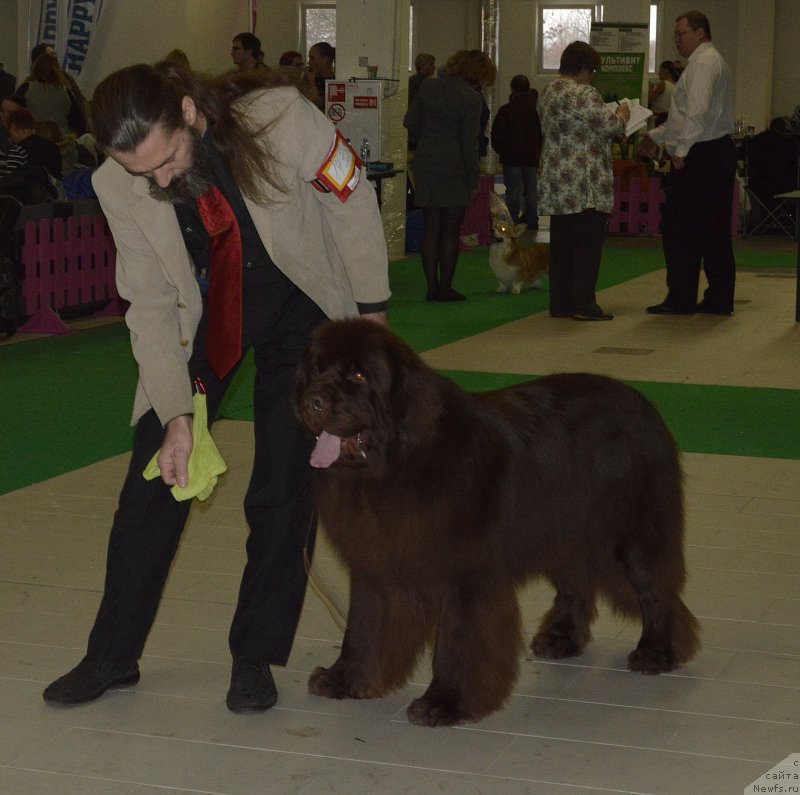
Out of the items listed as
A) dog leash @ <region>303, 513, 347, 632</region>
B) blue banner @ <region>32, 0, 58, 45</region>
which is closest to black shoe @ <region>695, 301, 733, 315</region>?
dog leash @ <region>303, 513, 347, 632</region>

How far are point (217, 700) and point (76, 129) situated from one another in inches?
378

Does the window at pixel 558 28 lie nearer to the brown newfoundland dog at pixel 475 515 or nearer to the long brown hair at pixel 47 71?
the long brown hair at pixel 47 71

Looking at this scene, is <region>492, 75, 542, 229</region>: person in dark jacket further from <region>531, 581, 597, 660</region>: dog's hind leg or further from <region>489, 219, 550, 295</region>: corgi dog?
→ <region>531, 581, 597, 660</region>: dog's hind leg

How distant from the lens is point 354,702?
306 centimetres

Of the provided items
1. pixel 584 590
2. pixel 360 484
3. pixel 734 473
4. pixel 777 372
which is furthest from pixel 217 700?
pixel 777 372

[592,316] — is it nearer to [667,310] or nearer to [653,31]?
[667,310]

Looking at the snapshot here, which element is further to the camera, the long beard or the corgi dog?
the corgi dog

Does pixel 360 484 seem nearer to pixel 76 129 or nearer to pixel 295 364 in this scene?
pixel 295 364

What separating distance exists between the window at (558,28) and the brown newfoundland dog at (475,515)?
2023cm

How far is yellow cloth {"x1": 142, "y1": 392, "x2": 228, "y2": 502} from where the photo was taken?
285 centimetres

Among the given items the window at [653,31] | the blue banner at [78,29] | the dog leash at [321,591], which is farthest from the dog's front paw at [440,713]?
the window at [653,31]

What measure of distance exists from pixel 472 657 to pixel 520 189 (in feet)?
44.5

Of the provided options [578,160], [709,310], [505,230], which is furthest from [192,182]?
[505,230]

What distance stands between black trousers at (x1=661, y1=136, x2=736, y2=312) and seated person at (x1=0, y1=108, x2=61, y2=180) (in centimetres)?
431
